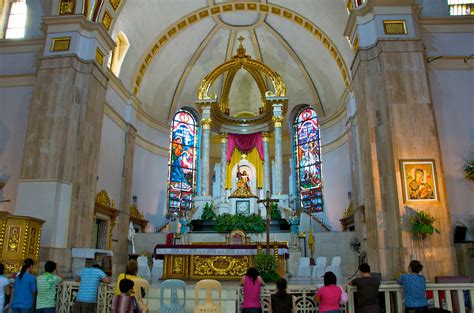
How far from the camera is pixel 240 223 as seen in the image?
1391 centimetres

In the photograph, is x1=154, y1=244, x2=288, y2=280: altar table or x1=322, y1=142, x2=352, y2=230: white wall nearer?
x1=154, y1=244, x2=288, y2=280: altar table

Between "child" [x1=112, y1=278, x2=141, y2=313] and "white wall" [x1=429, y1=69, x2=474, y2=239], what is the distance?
7906 millimetres

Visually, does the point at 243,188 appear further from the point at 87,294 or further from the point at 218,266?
the point at 87,294

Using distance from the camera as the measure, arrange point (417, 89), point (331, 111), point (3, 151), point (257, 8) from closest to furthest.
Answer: point (417, 89)
point (3, 151)
point (257, 8)
point (331, 111)

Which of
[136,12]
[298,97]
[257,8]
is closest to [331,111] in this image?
[298,97]

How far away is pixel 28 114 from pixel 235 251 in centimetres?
709

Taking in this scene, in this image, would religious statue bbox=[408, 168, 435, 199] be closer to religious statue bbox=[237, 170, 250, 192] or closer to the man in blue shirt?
the man in blue shirt

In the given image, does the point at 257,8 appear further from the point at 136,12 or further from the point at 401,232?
the point at 401,232

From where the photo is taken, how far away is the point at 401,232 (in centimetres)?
850

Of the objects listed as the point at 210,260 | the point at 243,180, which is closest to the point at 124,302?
the point at 210,260

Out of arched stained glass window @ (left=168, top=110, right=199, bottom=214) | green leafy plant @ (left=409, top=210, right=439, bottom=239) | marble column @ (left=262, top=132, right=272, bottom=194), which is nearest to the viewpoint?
green leafy plant @ (left=409, top=210, right=439, bottom=239)

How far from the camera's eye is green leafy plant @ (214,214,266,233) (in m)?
13.8

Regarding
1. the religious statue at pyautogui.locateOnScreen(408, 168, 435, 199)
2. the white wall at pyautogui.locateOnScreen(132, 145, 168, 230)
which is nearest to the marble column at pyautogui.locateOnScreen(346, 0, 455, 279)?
the religious statue at pyautogui.locateOnScreen(408, 168, 435, 199)

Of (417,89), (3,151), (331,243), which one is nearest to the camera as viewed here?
(417,89)
